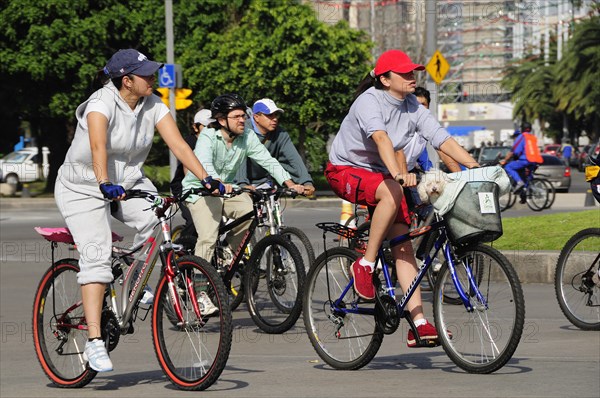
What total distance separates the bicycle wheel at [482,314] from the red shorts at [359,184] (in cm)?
53

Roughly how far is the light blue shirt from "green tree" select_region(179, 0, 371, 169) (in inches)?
967

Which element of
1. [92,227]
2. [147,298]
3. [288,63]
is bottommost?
[147,298]

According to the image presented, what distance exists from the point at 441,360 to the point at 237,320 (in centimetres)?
263

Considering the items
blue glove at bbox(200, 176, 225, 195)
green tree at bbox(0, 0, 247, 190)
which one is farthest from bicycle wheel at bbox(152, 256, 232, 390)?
green tree at bbox(0, 0, 247, 190)

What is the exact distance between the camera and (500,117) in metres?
168

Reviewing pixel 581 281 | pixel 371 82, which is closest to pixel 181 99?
pixel 581 281

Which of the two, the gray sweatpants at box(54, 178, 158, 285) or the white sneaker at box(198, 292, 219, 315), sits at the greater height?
the gray sweatpants at box(54, 178, 158, 285)

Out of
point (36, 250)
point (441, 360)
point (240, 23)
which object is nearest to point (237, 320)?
point (441, 360)

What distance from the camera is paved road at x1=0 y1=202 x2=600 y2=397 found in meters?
6.22

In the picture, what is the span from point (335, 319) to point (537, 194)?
17715 millimetres

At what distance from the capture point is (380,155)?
6.58 m

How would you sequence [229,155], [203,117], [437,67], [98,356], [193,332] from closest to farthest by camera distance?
[193,332]
[98,356]
[229,155]
[203,117]
[437,67]

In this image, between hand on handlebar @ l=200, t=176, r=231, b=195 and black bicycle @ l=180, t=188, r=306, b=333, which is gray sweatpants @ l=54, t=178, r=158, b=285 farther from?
black bicycle @ l=180, t=188, r=306, b=333

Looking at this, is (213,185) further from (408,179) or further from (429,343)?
(429,343)
